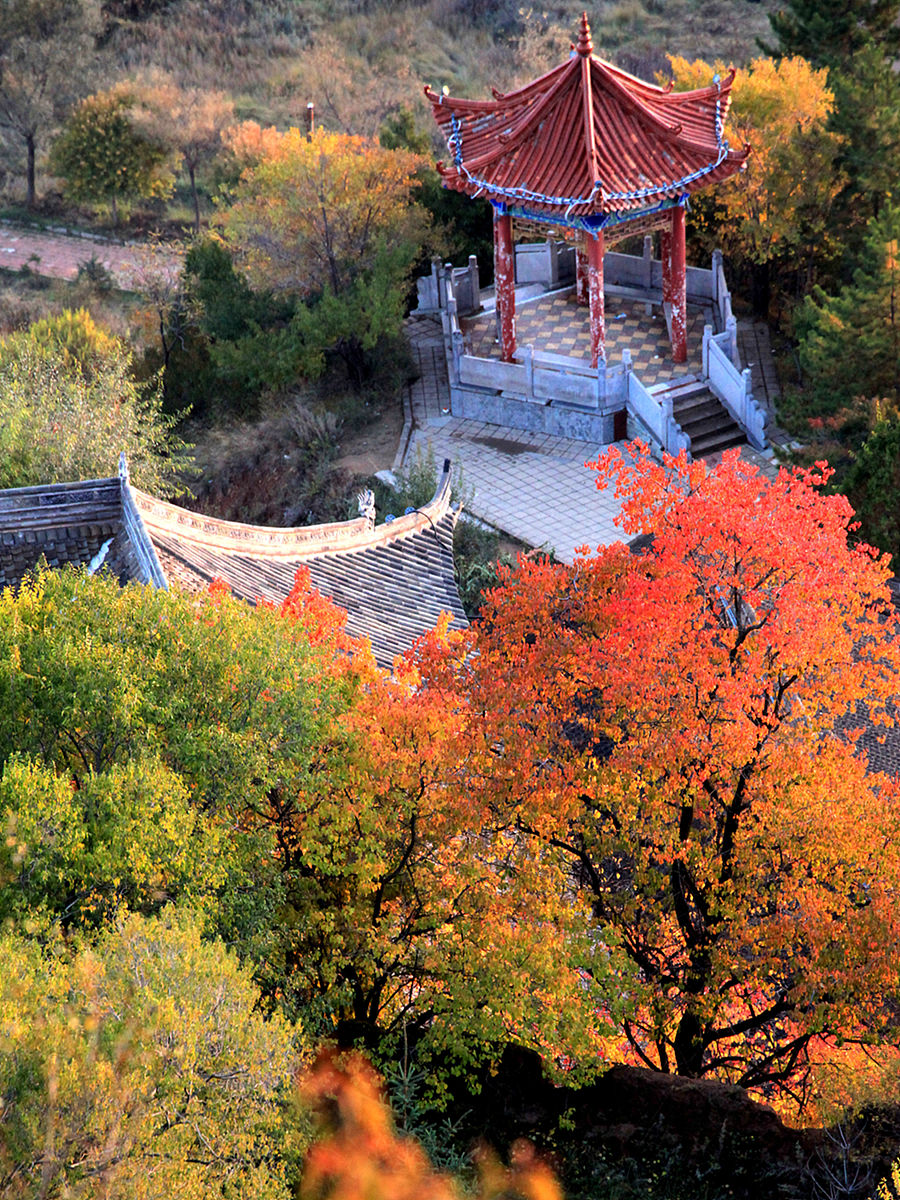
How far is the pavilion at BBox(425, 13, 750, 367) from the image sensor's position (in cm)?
3003

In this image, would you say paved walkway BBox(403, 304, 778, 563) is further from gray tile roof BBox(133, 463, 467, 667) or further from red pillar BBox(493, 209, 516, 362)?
gray tile roof BBox(133, 463, 467, 667)

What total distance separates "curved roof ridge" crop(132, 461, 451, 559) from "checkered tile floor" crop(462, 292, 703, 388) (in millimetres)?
10364

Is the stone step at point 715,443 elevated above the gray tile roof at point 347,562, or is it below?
below

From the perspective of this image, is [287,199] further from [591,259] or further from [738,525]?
[738,525]

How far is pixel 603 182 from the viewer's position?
29.7 meters

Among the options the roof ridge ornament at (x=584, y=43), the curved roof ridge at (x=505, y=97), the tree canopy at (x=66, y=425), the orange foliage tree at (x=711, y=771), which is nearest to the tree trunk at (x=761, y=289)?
the curved roof ridge at (x=505, y=97)

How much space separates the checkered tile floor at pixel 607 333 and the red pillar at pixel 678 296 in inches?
14.9

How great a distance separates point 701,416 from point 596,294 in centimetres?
340

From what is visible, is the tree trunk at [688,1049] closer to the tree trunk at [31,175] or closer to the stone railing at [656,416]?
the stone railing at [656,416]

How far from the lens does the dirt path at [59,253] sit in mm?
46625

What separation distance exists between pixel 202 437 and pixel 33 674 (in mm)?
20746

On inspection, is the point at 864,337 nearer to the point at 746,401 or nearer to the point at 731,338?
the point at 746,401

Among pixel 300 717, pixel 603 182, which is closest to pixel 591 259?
pixel 603 182

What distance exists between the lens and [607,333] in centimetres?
3375
